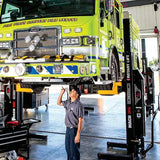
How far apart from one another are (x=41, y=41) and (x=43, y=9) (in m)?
0.81

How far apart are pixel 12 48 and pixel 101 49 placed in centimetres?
188

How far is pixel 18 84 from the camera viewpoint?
6016mm

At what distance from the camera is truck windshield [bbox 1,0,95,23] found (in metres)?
4.70

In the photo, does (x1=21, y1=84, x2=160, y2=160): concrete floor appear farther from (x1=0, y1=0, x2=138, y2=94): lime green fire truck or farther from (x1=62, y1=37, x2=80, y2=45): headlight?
(x1=62, y1=37, x2=80, y2=45): headlight

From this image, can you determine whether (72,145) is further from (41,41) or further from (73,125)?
(41,41)

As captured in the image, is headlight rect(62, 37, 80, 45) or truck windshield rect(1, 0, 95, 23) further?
truck windshield rect(1, 0, 95, 23)

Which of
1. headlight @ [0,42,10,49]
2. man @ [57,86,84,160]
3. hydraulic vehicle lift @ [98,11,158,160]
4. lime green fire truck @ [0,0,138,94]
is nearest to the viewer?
man @ [57,86,84,160]

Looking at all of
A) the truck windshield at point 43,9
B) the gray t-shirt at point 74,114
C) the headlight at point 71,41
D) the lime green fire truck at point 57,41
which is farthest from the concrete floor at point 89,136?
the truck windshield at point 43,9

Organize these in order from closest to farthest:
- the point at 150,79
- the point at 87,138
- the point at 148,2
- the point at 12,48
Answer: the point at 12,48 → the point at 87,138 → the point at 150,79 → the point at 148,2

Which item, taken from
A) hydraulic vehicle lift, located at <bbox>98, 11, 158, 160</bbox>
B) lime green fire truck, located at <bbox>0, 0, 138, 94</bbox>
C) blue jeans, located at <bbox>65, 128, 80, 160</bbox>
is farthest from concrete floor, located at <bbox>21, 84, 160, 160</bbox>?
lime green fire truck, located at <bbox>0, 0, 138, 94</bbox>

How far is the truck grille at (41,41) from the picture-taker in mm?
4574

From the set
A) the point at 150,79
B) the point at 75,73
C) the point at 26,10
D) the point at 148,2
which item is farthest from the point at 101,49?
the point at 148,2

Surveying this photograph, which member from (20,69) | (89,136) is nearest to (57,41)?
(20,69)

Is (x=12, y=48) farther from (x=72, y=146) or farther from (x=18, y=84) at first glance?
(x=72, y=146)
